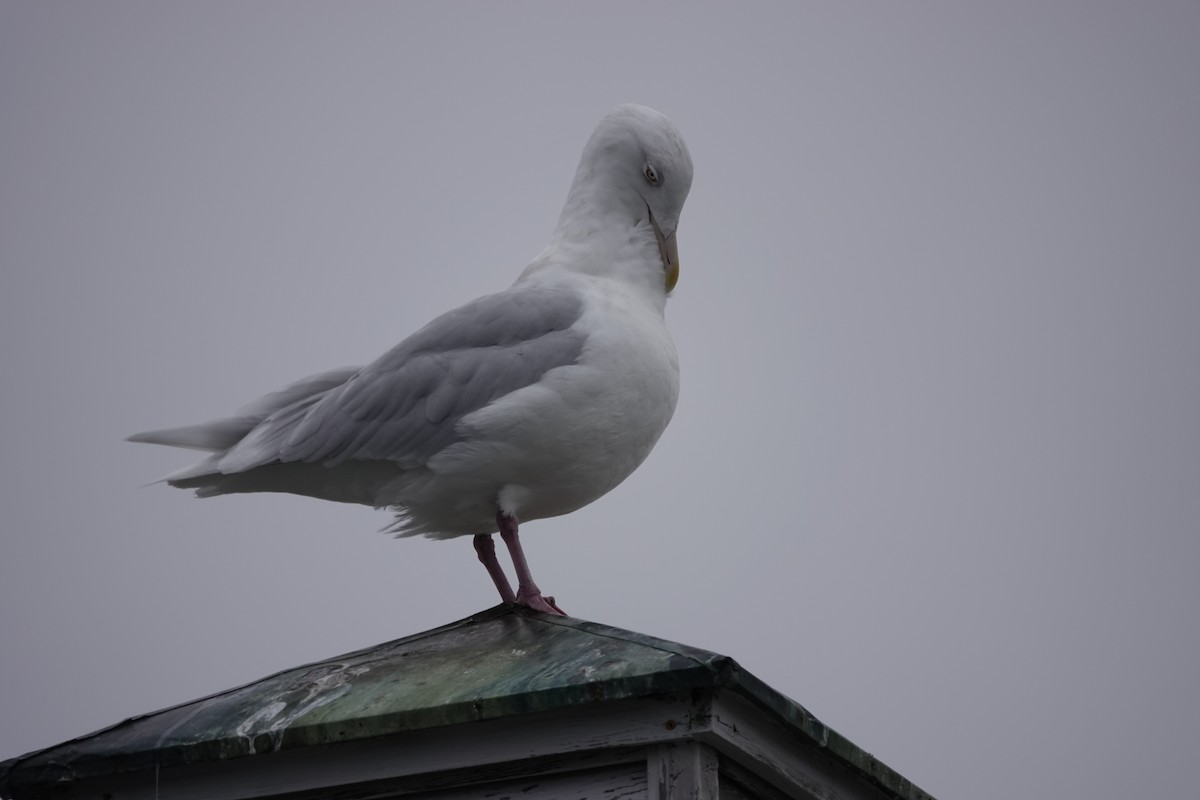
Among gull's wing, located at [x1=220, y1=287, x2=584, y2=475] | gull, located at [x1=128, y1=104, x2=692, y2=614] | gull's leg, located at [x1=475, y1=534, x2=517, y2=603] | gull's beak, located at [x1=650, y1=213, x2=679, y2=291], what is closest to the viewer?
gull, located at [x1=128, y1=104, x2=692, y2=614]

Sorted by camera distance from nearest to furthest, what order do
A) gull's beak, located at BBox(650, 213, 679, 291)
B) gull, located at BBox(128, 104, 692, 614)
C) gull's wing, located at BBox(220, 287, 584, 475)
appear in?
1. gull, located at BBox(128, 104, 692, 614)
2. gull's wing, located at BBox(220, 287, 584, 475)
3. gull's beak, located at BBox(650, 213, 679, 291)

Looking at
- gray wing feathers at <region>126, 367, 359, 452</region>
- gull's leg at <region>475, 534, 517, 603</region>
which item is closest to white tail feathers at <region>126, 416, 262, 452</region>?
gray wing feathers at <region>126, 367, 359, 452</region>

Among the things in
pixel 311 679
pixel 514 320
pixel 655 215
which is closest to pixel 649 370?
pixel 514 320

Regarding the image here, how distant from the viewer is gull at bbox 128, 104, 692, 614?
5.52m

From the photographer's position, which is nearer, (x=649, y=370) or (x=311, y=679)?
(x=311, y=679)

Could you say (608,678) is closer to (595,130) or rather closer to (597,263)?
(597,263)

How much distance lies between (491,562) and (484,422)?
871mm

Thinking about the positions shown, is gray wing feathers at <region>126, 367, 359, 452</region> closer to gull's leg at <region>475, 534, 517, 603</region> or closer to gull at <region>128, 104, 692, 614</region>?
gull at <region>128, 104, 692, 614</region>

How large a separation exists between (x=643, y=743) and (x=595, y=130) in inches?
135

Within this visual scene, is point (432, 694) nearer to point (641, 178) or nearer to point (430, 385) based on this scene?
point (430, 385)

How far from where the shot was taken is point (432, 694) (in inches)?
163

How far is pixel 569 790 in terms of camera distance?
4012 millimetres

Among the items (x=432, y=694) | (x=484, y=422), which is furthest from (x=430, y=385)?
(x=432, y=694)

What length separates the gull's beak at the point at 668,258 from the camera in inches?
253
